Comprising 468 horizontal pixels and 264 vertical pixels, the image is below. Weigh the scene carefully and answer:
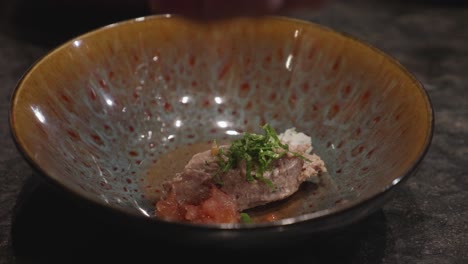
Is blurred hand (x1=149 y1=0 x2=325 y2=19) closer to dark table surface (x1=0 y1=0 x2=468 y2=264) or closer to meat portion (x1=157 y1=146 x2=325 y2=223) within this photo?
dark table surface (x1=0 y1=0 x2=468 y2=264)

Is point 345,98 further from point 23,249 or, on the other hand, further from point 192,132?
point 23,249

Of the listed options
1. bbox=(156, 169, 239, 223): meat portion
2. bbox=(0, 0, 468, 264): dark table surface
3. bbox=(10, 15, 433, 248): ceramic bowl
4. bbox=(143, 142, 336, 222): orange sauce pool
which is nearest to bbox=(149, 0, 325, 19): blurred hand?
bbox=(0, 0, 468, 264): dark table surface

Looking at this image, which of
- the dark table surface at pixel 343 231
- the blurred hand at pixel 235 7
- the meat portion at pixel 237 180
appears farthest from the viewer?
the meat portion at pixel 237 180

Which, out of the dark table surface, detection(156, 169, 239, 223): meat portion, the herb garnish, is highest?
the herb garnish

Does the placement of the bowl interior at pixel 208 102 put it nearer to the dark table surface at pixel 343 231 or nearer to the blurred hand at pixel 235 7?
the dark table surface at pixel 343 231

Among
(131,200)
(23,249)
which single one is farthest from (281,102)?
(23,249)

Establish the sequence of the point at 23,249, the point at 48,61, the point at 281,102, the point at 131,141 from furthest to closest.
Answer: the point at 281,102 < the point at 131,141 < the point at 48,61 < the point at 23,249

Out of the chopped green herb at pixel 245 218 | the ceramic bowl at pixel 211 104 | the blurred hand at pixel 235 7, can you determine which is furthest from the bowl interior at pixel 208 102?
the blurred hand at pixel 235 7
